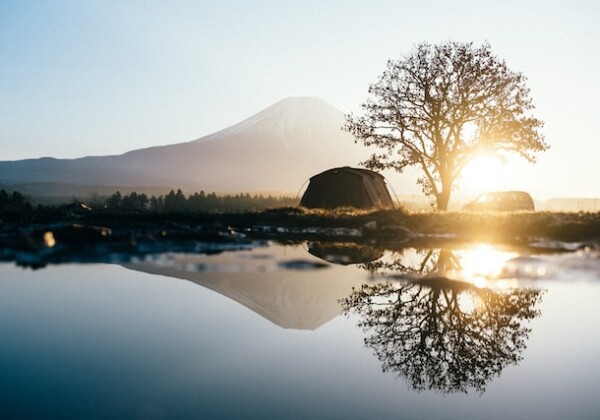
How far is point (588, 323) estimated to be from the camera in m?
6.57

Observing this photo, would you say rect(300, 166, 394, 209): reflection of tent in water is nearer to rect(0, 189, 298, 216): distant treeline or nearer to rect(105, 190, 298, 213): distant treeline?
rect(0, 189, 298, 216): distant treeline

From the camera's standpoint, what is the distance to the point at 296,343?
5652mm

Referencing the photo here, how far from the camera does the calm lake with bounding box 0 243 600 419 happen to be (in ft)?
13.1

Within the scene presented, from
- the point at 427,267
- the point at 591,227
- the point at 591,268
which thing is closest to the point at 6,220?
A: the point at 427,267

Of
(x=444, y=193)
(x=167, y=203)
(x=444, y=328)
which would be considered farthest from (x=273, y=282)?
(x=167, y=203)

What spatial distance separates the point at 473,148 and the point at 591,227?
1674cm

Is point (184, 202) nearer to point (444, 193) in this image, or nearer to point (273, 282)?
point (444, 193)

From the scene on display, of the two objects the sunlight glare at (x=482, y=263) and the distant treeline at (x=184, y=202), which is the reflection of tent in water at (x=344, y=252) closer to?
the sunlight glare at (x=482, y=263)

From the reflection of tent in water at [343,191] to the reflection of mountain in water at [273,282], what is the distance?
64.7 ft

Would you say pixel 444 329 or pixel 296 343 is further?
pixel 444 329

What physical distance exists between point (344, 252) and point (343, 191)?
18.9 m

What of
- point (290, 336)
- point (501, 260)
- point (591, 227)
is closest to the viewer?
point (290, 336)

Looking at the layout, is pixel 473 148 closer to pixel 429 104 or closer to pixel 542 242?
pixel 429 104

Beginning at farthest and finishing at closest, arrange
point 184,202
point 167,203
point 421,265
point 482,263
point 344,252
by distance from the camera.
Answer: point 184,202 → point 167,203 → point 344,252 → point 482,263 → point 421,265
